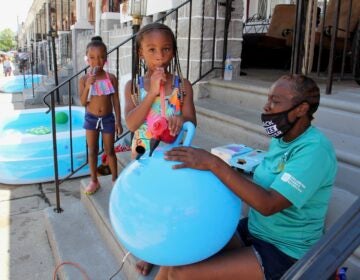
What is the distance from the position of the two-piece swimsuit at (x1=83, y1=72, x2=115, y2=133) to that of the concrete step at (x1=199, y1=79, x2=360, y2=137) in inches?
43.5

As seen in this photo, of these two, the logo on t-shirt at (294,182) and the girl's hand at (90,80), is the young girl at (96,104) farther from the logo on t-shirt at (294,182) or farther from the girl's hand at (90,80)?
the logo on t-shirt at (294,182)

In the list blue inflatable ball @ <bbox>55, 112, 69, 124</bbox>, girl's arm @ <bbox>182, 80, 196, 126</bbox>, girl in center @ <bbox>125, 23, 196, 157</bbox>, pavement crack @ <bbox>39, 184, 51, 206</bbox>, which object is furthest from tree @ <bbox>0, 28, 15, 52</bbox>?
girl's arm @ <bbox>182, 80, 196, 126</bbox>

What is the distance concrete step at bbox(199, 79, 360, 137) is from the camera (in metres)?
2.52

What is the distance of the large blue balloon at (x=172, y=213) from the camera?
1159mm

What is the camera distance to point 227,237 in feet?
4.28

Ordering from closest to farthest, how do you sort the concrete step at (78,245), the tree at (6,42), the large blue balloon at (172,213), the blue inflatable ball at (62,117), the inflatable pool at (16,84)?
the large blue balloon at (172,213) → the concrete step at (78,245) → the blue inflatable ball at (62,117) → the inflatable pool at (16,84) → the tree at (6,42)

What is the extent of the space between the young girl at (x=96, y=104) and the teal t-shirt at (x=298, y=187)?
1.81 metres

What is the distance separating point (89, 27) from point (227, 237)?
9852 millimetres

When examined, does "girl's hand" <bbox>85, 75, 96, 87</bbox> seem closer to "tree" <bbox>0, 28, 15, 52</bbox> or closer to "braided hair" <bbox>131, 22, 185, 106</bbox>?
"braided hair" <bbox>131, 22, 185, 106</bbox>

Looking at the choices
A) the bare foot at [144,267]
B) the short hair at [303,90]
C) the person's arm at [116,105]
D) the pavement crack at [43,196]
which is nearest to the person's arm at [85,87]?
the person's arm at [116,105]

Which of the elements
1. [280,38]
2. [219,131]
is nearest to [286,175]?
[219,131]

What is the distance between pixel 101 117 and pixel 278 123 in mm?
1987

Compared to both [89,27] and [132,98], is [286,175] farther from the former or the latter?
[89,27]

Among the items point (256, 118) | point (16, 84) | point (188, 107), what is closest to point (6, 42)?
point (16, 84)
